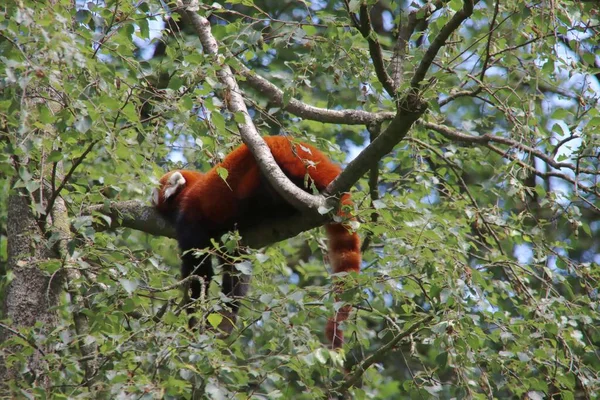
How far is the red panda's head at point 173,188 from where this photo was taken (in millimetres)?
4820

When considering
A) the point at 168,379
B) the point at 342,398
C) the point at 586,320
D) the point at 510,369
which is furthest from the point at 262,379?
the point at 586,320

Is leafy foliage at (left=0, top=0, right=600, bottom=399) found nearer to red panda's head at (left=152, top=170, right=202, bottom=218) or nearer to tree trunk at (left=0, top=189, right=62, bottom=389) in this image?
tree trunk at (left=0, top=189, right=62, bottom=389)

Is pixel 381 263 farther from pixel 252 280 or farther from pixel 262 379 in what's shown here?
pixel 262 379

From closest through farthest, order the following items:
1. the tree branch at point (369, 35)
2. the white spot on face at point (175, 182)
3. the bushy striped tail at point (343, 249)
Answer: the tree branch at point (369, 35), the bushy striped tail at point (343, 249), the white spot on face at point (175, 182)


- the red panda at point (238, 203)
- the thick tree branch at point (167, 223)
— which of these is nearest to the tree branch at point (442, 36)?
the thick tree branch at point (167, 223)

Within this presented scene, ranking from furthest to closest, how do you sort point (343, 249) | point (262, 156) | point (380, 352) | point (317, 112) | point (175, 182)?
point (175, 182) → point (317, 112) → point (343, 249) → point (262, 156) → point (380, 352)

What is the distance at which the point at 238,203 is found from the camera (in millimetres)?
4578

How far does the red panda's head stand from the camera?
4.82 meters

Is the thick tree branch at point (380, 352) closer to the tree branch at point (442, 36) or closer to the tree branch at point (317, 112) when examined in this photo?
the tree branch at point (442, 36)

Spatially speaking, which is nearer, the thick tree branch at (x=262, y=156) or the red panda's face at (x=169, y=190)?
the thick tree branch at (x=262, y=156)

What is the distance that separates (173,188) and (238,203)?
723mm

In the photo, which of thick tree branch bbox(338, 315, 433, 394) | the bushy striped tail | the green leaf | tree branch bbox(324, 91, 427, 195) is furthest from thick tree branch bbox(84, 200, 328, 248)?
the green leaf

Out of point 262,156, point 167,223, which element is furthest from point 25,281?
point 262,156

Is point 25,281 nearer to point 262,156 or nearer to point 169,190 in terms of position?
point 169,190
